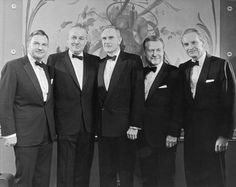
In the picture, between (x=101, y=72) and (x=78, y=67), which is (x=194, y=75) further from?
(x=78, y=67)

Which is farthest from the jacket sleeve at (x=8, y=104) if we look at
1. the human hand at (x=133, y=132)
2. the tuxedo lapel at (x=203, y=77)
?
the tuxedo lapel at (x=203, y=77)

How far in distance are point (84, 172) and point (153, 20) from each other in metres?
1.77

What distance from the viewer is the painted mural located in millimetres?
3660

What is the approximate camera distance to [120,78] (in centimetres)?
360

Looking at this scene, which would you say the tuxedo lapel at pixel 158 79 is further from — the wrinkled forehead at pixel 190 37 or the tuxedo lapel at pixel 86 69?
the tuxedo lapel at pixel 86 69

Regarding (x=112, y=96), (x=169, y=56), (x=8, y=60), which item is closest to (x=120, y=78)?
(x=112, y=96)

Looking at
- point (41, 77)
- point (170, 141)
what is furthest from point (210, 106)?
point (41, 77)

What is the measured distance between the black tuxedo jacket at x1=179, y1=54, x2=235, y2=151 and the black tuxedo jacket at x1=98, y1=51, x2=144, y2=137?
1.66ft

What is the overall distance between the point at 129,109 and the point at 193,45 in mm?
990

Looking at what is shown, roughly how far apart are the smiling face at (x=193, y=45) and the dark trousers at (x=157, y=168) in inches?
40.2

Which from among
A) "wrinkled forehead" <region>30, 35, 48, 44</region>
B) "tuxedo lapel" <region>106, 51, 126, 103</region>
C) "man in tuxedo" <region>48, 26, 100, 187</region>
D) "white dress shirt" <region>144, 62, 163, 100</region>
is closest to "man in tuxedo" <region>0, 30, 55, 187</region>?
"man in tuxedo" <region>48, 26, 100, 187</region>

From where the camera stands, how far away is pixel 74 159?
3.56 m

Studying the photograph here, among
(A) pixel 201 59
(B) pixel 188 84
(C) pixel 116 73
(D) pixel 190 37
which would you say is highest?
(D) pixel 190 37

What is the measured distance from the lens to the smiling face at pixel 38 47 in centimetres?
354
